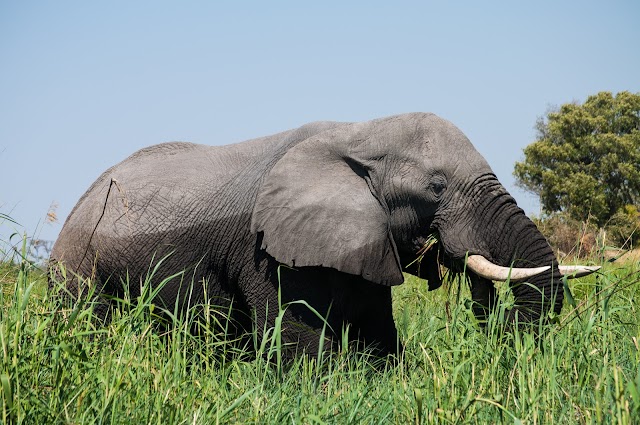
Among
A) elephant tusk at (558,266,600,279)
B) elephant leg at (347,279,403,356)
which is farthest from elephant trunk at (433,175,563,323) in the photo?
elephant leg at (347,279,403,356)

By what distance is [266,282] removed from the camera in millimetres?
6191

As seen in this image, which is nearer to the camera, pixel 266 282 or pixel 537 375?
pixel 537 375

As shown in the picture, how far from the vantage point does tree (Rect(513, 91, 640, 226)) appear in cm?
3788

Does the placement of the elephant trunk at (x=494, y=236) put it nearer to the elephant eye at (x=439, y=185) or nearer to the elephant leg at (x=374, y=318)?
the elephant eye at (x=439, y=185)

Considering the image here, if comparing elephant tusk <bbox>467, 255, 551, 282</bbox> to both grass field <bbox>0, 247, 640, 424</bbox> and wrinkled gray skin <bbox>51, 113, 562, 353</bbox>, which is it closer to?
wrinkled gray skin <bbox>51, 113, 562, 353</bbox>

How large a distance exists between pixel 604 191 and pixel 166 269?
35.1m

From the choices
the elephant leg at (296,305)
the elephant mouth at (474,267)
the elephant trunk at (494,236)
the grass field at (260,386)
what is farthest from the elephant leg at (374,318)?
the grass field at (260,386)

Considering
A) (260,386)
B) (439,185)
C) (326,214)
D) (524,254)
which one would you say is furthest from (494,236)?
(260,386)

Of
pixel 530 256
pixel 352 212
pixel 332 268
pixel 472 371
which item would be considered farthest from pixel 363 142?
pixel 472 371

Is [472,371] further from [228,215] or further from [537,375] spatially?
[228,215]

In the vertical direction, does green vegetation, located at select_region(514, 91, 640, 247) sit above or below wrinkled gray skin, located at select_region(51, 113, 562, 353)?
below

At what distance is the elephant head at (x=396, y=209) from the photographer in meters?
5.74

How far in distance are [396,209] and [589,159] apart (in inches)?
1414

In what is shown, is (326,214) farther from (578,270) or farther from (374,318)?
(578,270)
